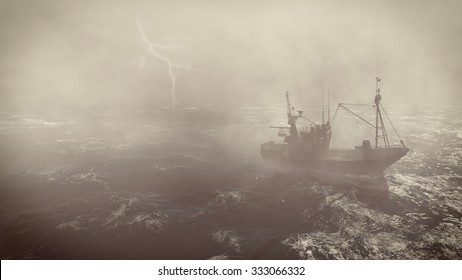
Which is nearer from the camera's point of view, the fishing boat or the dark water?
the dark water

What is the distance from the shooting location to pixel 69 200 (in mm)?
37438

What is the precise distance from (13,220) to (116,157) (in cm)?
2956

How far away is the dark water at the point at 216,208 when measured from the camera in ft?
86.5

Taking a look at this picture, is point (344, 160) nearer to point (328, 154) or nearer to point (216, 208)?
point (328, 154)

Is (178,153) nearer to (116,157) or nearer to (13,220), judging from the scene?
(116,157)

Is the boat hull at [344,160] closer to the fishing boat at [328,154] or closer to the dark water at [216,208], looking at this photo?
the fishing boat at [328,154]

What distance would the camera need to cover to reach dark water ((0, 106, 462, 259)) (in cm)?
2638

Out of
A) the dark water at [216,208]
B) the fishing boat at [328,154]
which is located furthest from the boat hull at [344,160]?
the dark water at [216,208]

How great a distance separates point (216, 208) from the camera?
35312 millimetres

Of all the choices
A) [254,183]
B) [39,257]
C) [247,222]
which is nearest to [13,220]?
[39,257]

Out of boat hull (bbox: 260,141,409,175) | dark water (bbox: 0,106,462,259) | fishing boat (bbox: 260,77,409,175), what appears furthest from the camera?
fishing boat (bbox: 260,77,409,175)

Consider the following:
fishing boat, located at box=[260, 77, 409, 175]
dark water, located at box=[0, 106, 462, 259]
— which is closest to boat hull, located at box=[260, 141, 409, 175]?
fishing boat, located at box=[260, 77, 409, 175]

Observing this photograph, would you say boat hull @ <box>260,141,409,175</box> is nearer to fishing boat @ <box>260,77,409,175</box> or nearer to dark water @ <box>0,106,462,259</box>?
fishing boat @ <box>260,77,409,175</box>

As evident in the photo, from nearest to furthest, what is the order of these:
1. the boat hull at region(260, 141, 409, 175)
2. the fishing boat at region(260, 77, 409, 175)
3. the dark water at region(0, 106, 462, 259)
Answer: the dark water at region(0, 106, 462, 259)
the boat hull at region(260, 141, 409, 175)
the fishing boat at region(260, 77, 409, 175)
